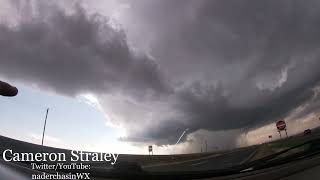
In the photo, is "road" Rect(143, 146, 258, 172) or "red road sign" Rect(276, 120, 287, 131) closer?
"road" Rect(143, 146, 258, 172)

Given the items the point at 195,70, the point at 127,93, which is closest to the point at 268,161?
the point at 195,70

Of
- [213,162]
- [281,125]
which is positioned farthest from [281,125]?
[213,162]

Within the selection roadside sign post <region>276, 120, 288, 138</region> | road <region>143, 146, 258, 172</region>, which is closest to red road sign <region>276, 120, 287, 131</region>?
roadside sign post <region>276, 120, 288, 138</region>

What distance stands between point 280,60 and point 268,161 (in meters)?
0.36

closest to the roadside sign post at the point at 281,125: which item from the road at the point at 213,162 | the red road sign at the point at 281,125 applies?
the red road sign at the point at 281,125

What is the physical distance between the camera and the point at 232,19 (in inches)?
44.6

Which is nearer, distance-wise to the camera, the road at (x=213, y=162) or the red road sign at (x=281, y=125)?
the road at (x=213, y=162)

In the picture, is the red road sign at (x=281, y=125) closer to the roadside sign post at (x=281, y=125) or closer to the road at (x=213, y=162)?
the roadside sign post at (x=281, y=125)

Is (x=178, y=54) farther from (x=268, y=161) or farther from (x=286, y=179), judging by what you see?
(x=286, y=179)

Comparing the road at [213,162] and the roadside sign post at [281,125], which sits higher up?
the roadside sign post at [281,125]

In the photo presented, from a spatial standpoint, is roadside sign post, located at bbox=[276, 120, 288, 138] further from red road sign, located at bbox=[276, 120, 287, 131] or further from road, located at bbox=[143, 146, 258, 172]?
road, located at bbox=[143, 146, 258, 172]

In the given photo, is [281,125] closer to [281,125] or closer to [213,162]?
[281,125]

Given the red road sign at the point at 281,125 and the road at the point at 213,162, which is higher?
the red road sign at the point at 281,125

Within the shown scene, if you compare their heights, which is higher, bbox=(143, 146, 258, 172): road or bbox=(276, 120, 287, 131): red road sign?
bbox=(276, 120, 287, 131): red road sign
